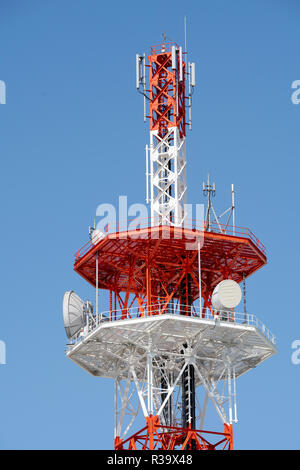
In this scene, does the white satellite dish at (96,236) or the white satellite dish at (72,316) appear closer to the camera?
the white satellite dish at (96,236)

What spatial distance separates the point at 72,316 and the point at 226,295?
12.0m

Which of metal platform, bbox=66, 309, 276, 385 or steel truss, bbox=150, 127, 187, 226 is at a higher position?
steel truss, bbox=150, 127, 187, 226

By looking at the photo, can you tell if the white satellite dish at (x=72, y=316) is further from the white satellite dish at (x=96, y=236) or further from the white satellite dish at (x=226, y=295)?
the white satellite dish at (x=226, y=295)

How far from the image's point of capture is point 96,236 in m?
132

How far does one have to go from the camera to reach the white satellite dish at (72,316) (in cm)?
13262

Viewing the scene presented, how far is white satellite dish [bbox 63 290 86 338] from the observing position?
435 ft

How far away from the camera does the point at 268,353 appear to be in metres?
134

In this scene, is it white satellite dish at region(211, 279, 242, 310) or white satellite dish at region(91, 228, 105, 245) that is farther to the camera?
white satellite dish at region(91, 228, 105, 245)

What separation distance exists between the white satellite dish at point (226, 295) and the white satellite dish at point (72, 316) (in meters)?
10.3

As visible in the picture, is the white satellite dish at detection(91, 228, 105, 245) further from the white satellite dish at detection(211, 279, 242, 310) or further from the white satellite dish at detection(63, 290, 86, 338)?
the white satellite dish at detection(211, 279, 242, 310)

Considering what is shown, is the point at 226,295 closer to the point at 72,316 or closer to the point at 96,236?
the point at 96,236

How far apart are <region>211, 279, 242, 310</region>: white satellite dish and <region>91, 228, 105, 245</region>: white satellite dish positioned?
370 inches
